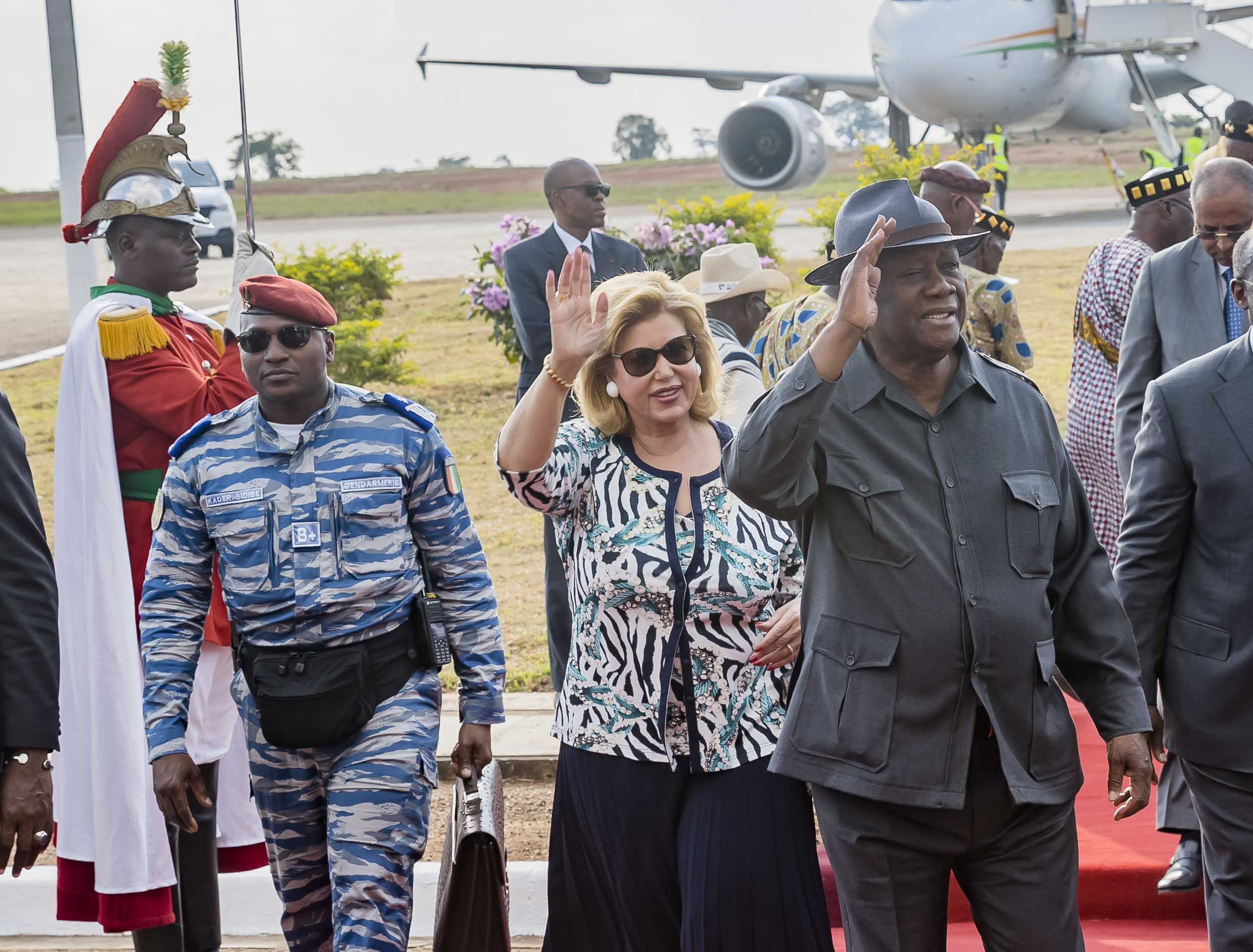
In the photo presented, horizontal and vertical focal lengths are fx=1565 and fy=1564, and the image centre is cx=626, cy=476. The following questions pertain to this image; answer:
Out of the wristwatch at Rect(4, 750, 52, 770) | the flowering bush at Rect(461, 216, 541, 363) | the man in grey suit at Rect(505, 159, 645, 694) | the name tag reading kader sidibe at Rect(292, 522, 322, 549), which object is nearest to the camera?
the wristwatch at Rect(4, 750, 52, 770)

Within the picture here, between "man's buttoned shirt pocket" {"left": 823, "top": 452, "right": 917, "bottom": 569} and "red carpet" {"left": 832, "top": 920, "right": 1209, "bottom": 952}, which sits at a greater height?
"man's buttoned shirt pocket" {"left": 823, "top": 452, "right": 917, "bottom": 569}

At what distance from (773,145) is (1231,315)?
16.6 metres

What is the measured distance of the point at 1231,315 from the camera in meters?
4.92

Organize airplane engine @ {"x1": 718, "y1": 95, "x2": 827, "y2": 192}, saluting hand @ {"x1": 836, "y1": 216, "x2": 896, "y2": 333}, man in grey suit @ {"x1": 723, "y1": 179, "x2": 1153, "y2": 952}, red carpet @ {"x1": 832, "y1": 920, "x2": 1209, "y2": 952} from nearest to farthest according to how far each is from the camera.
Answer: saluting hand @ {"x1": 836, "y1": 216, "x2": 896, "y2": 333}
man in grey suit @ {"x1": 723, "y1": 179, "x2": 1153, "y2": 952}
red carpet @ {"x1": 832, "y1": 920, "x2": 1209, "y2": 952}
airplane engine @ {"x1": 718, "y1": 95, "x2": 827, "y2": 192}

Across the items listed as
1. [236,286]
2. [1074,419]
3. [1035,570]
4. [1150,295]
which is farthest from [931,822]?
[1074,419]

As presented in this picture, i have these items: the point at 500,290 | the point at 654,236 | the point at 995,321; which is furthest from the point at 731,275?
the point at 500,290

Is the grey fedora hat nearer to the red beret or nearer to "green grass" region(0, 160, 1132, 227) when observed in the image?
the red beret

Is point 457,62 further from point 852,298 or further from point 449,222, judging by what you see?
point 852,298

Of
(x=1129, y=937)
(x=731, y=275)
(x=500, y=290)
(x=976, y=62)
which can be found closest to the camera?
(x=1129, y=937)

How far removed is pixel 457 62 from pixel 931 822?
84.0ft

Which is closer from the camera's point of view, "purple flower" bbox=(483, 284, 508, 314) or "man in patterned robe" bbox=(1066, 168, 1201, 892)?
"man in patterned robe" bbox=(1066, 168, 1201, 892)

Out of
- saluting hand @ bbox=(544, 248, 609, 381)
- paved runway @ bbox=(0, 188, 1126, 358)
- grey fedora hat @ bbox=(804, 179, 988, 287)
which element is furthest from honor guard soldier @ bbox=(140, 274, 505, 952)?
paved runway @ bbox=(0, 188, 1126, 358)

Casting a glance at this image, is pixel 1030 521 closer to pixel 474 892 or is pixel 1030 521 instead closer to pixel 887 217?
pixel 887 217

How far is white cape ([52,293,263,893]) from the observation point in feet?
14.5
